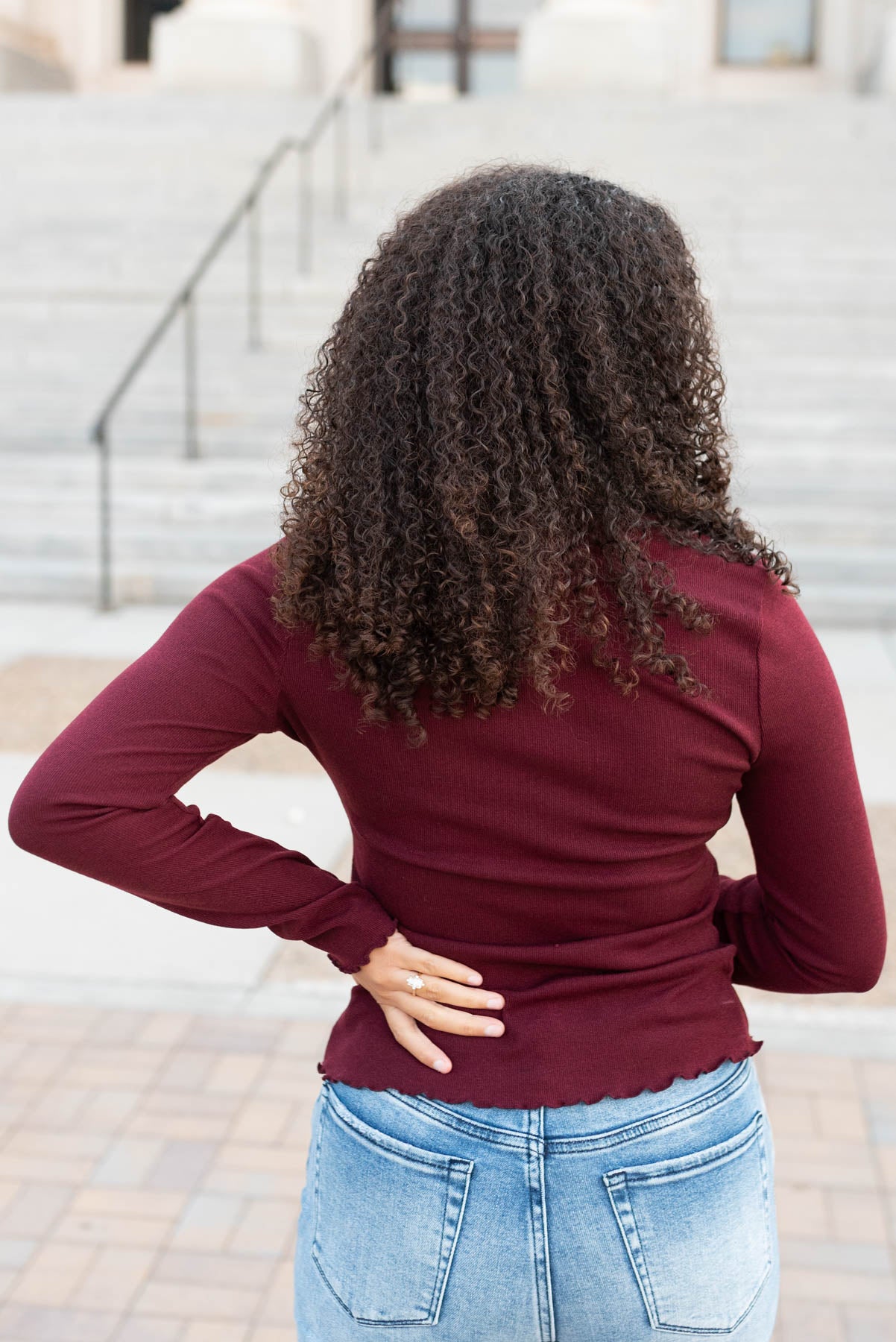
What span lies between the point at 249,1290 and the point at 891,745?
401cm

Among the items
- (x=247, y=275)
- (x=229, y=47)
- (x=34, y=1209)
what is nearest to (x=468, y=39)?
(x=229, y=47)

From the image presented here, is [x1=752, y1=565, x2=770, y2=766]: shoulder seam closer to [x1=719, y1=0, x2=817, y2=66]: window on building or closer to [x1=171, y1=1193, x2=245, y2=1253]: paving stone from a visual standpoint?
[x1=171, y1=1193, x2=245, y2=1253]: paving stone

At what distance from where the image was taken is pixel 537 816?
126 centimetres

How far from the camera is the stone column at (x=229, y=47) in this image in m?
18.7

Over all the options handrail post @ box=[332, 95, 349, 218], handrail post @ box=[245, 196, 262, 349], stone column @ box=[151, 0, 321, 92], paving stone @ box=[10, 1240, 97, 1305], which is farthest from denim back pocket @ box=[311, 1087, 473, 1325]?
stone column @ box=[151, 0, 321, 92]

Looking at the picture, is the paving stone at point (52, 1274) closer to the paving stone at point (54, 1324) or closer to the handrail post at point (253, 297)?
the paving stone at point (54, 1324)

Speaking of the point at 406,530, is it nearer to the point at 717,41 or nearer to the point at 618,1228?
the point at 618,1228

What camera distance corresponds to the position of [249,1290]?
2625 mm

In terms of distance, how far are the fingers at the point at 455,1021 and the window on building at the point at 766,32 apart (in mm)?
22355

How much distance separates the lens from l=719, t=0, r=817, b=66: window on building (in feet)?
69.8

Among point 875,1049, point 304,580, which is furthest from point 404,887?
point 875,1049

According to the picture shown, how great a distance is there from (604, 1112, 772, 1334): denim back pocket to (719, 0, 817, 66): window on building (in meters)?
22.4

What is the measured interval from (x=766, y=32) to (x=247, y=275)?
1216 centimetres

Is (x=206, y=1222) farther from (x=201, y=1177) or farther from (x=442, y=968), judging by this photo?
(x=442, y=968)
